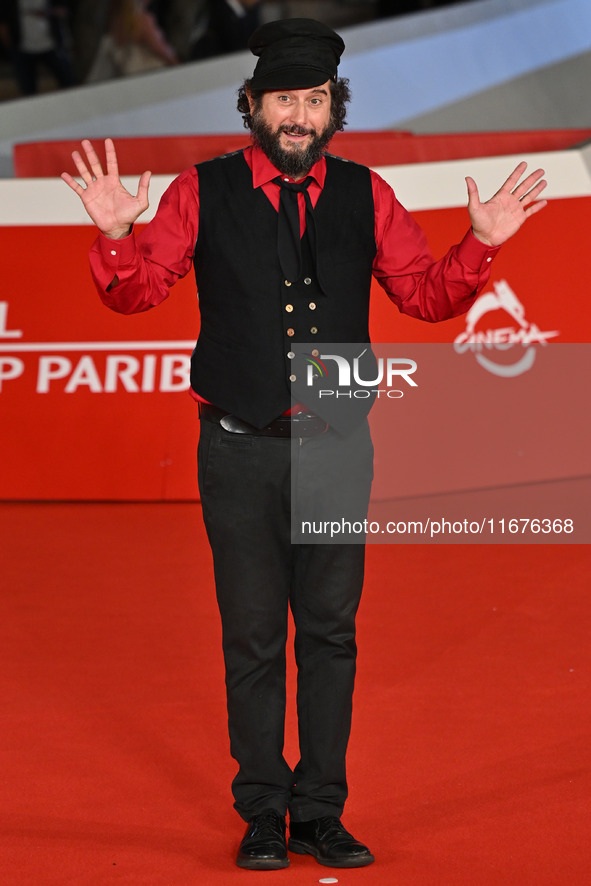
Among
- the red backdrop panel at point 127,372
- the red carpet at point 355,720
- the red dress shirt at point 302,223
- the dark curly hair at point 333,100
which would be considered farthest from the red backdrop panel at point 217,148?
the red dress shirt at point 302,223

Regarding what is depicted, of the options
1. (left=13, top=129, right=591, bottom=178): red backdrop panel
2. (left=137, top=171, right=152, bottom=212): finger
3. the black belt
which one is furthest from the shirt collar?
(left=13, top=129, right=591, bottom=178): red backdrop panel

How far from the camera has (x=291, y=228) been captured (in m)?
2.36

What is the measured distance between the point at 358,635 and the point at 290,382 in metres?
1.73

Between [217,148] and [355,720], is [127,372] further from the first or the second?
[355,720]

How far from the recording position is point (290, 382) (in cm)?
233

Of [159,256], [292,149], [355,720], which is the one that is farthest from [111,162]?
[355,720]

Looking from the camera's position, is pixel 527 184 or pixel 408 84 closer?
pixel 527 184

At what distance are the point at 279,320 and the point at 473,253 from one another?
0.41 meters

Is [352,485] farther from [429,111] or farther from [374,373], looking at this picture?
[429,111]

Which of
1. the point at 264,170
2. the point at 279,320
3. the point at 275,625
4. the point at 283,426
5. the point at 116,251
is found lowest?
the point at 275,625

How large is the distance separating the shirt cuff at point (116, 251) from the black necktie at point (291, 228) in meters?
0.32

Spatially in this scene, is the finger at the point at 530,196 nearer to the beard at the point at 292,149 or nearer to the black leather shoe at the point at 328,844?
the beard at the point at 292,149

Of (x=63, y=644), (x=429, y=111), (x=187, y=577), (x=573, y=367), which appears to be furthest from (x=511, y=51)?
(x=63, y=644)

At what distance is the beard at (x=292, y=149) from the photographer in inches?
90.9
